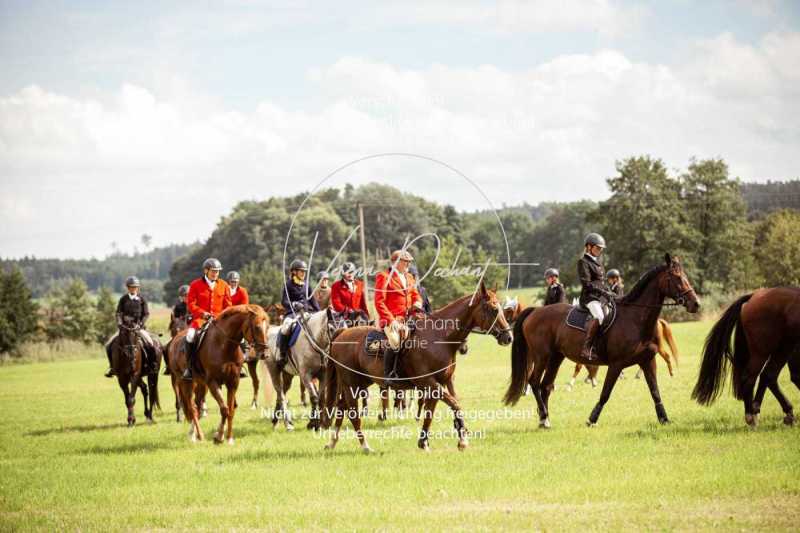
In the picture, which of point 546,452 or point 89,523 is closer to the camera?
point 89,523

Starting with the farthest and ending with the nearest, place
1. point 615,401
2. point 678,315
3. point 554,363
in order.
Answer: point 678,315 < point 615,401 < point 554,363

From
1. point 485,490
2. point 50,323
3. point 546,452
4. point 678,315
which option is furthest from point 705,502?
point 50,323

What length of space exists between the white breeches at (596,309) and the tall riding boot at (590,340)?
0.35 feet

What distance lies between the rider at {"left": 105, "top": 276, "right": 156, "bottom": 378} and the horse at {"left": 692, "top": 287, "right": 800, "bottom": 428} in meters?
11.8

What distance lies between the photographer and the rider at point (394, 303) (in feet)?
37.6

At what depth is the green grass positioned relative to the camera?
26.2 ft

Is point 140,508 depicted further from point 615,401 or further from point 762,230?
point 762,230

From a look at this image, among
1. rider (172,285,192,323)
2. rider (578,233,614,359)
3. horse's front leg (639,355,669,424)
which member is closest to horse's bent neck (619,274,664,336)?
rider (578,233,614,359)

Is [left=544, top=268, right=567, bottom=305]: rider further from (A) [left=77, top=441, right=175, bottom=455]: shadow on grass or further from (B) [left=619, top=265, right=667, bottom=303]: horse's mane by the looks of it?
(A) [left=77, top=441, right=175, bottom=455]: shadow on grass

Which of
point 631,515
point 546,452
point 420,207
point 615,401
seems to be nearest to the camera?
point 631,515

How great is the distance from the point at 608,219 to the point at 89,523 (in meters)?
56.9

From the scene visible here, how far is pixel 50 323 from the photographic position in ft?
212

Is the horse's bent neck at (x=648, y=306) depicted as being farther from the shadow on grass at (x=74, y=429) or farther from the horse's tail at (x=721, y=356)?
the shadow on grass at (x=74, y=429)

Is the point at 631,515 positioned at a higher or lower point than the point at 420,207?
lower
